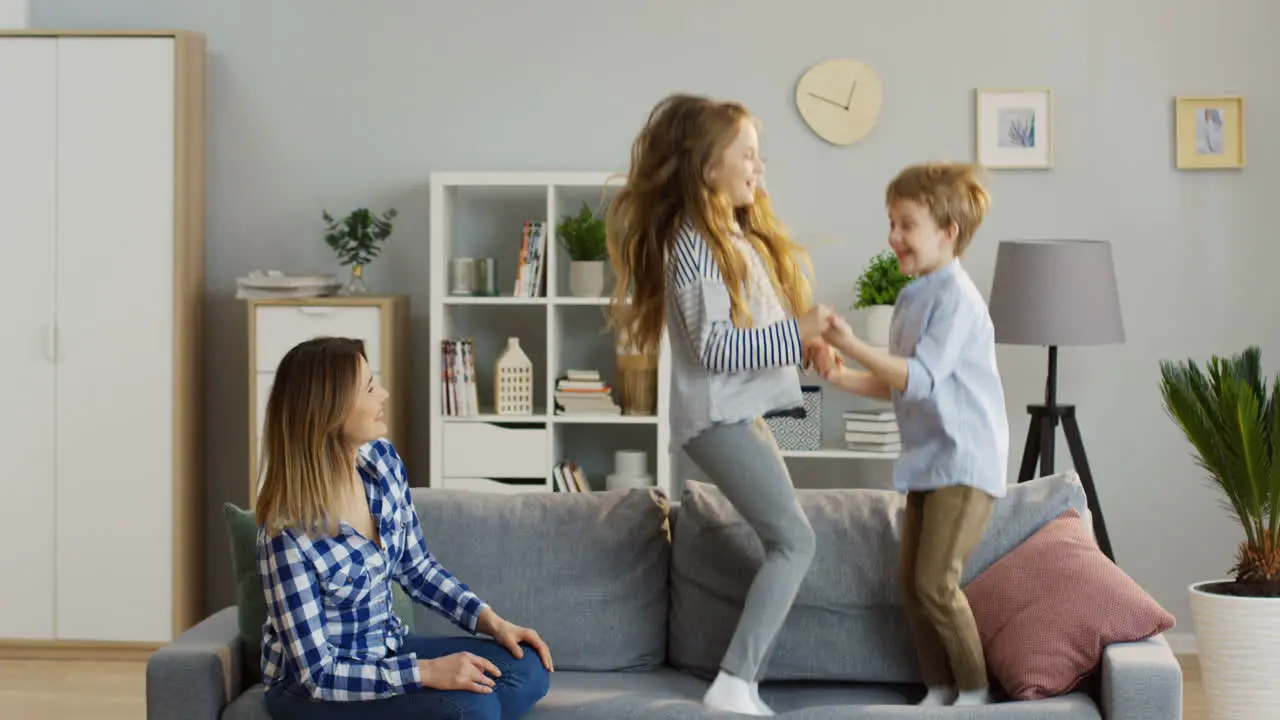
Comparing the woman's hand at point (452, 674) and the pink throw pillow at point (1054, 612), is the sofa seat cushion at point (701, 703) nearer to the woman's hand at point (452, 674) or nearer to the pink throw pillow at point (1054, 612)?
the pink throw pillow at point (1054, 612)

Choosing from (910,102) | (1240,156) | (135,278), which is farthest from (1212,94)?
(135,278)

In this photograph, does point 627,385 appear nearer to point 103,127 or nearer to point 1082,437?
point 1082,437

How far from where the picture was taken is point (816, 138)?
481cm

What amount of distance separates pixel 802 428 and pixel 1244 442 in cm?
135

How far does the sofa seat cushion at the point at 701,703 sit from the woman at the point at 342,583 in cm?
16

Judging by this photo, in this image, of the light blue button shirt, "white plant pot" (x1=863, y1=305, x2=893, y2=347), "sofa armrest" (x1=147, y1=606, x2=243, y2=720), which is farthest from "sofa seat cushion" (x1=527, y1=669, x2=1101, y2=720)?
"white plant pot" (x1=863, y1=305, x2=893, y2=347)

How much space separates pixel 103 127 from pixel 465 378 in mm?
1364

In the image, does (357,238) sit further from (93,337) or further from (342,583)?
(342,583)

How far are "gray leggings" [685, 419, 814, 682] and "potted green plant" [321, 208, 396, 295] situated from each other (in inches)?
86.5

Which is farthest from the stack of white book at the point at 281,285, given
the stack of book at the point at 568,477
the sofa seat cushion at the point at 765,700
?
the sofa seat cushion at the point at 765,700

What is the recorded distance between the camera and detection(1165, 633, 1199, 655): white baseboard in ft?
15.4

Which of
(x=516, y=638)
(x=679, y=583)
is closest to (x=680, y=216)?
(x=679, y=583)

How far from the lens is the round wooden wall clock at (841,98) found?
4.77m

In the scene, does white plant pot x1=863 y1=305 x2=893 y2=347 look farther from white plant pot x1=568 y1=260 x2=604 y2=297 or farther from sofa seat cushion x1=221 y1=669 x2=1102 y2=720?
sofa seat cushion x1=221 y1=669 x2=1102 y2=720
